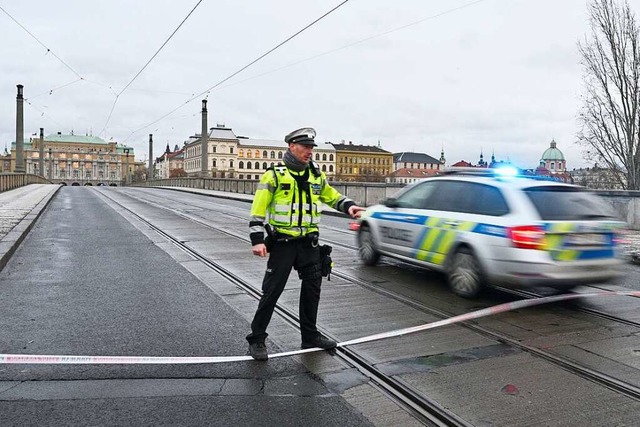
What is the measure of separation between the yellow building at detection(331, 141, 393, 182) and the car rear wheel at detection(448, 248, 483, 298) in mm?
135615

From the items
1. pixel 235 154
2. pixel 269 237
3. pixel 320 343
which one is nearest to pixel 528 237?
pixel 320 343

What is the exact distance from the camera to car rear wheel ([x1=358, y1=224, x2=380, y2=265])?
9586 mm

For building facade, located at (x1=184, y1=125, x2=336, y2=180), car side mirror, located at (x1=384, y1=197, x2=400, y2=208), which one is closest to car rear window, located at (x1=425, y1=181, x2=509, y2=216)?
car side mirror, located at (x1=384, y1=197, x2=400, y2=208)

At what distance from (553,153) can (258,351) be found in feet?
422

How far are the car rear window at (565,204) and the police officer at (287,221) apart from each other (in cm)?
312

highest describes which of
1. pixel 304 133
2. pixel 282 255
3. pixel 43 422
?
pixel 304 133

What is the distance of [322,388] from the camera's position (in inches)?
170

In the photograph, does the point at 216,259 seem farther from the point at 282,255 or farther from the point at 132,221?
the point at 132,221

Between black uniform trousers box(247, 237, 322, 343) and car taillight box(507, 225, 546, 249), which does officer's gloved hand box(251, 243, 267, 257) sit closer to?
black uniform trousers box(247, 237, 322, 343)

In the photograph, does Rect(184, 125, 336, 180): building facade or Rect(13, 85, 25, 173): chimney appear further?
Rect(184, 125, 336, 180): building facade

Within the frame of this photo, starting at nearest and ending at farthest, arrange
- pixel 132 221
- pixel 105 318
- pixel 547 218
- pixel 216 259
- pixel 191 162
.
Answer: pixel 105 318 → pixel 547 218 → pixel 216 259 → pixel 132 221 → pixel 191 162

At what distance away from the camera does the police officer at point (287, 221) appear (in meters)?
4.86

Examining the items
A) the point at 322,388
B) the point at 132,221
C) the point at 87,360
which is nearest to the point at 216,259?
the point at 87,360

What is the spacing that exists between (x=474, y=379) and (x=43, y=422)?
9.89 ft
